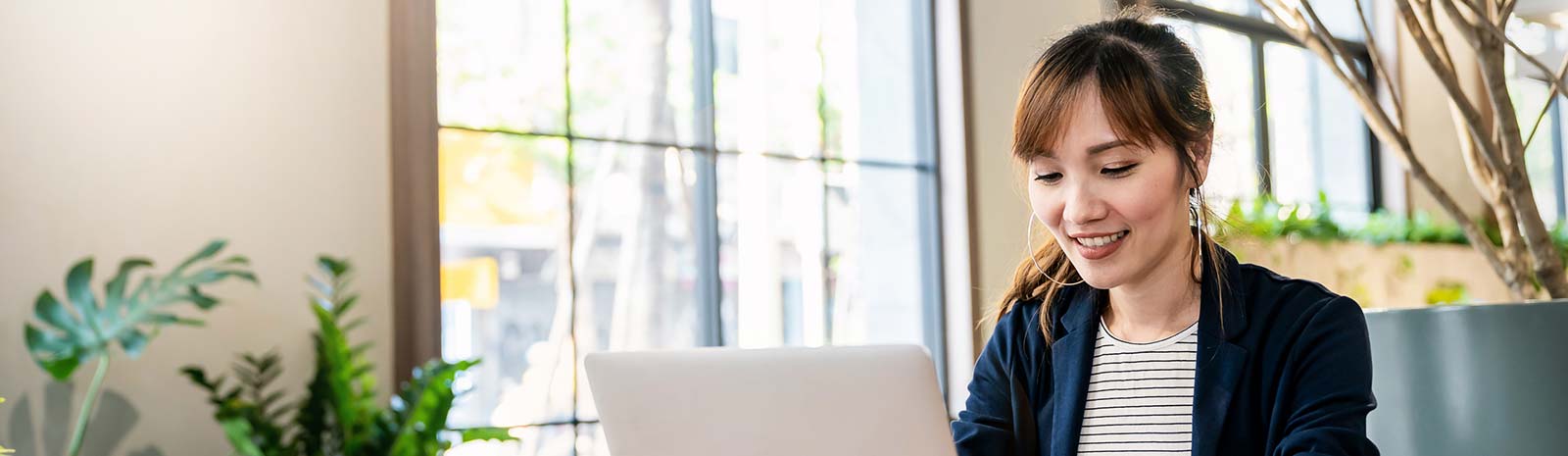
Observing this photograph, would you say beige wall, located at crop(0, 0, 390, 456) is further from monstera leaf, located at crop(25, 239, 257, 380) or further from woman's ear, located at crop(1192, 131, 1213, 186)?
woman's ear, located at crop(1192, 131, 1213, 186)

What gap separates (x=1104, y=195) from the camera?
1.24m

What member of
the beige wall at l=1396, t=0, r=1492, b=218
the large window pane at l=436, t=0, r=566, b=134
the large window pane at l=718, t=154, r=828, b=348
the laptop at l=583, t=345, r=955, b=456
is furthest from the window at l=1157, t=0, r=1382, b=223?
the laptop at l=583, t=345, r=955, b=456

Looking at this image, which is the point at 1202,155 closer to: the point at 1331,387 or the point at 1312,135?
the point at 1331,387

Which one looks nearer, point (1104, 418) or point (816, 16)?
point (1104, 418)

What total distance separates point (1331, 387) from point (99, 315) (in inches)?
79.4

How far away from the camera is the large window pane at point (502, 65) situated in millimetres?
3158

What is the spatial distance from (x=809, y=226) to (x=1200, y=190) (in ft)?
8.41

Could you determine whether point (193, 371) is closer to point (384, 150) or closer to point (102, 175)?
point (102, 175)

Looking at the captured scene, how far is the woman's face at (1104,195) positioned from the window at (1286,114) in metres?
3.65

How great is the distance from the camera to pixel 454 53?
3170mm

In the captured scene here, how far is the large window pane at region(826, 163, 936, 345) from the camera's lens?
3980 millimetres

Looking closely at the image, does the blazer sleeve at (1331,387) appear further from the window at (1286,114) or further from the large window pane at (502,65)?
the window at (1286,114)

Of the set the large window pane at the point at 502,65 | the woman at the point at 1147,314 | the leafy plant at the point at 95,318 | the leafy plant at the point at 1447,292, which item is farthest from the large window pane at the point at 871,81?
the woman at the point at 1147,314

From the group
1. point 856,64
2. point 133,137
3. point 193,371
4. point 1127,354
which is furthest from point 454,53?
point 1127,354
